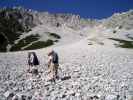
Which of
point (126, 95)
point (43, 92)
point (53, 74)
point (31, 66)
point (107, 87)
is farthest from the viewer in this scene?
point (31, 66)

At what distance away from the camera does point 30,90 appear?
1482 centimetres

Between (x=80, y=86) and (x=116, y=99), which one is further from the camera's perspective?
(x=80, y=86)

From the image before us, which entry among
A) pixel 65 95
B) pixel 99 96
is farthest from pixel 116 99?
pixel 65 95

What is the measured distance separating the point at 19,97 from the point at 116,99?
169 inches

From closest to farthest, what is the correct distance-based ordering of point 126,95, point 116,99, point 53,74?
point 116,99, point 126,95, point 53,74

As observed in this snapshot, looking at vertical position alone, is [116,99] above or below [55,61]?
below

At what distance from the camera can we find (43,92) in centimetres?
1420

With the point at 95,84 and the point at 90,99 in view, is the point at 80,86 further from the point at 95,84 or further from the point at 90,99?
the point at 90,99

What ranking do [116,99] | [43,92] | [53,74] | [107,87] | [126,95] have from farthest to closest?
[53,74]
[107,87]
[43,92]
[126,95]
[116,99]

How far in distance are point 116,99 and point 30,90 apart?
189 inches

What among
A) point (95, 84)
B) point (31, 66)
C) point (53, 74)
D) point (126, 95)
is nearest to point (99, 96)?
point (126, 95)

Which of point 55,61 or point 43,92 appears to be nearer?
point 43,92

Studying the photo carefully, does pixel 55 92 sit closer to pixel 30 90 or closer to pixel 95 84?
pixel 30 90

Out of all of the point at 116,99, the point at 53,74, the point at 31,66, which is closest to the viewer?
the point at 116,99
